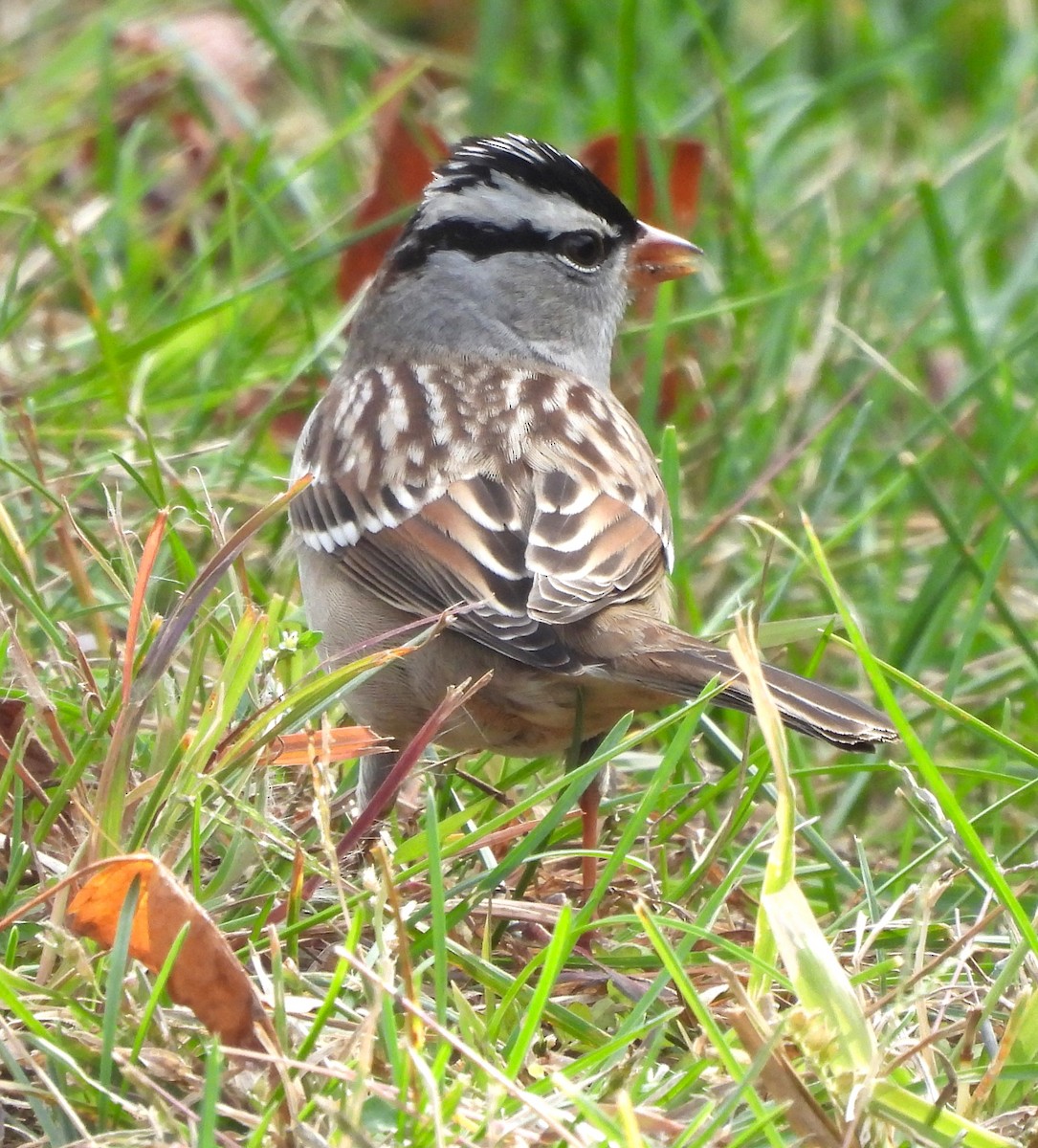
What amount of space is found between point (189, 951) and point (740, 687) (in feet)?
2.92

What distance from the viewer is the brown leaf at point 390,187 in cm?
508

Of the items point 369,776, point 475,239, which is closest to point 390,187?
point 475,239

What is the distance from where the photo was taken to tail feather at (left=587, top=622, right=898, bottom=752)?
2.61m

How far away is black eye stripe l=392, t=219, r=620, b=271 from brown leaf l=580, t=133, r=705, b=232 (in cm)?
105

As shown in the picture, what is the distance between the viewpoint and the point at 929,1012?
2631 millimetres

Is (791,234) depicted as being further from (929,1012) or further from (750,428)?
(929,1012)

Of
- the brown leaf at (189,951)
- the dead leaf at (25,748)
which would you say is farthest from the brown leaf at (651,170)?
the brown leaf at (189,951)

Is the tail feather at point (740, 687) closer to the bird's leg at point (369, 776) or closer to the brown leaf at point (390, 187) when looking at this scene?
the bird's leg at point (369, 776)

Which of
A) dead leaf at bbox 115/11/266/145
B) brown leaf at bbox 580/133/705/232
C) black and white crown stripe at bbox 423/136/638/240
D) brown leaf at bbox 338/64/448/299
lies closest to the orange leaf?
black and white crown stripe at bbox 423/136/638/240

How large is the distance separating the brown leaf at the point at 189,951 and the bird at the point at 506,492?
18.3 inches

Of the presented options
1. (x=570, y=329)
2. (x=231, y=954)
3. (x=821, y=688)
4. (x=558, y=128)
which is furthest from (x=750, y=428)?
(x=231, y=954)

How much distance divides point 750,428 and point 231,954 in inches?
107

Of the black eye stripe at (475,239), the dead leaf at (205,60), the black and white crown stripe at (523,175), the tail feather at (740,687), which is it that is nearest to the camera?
the tail feather at (740,687)

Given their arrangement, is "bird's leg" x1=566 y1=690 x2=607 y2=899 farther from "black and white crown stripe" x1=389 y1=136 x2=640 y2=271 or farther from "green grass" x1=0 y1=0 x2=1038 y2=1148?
"black and white crown stripe" x1=389 y1=136 x2=640 y2=271
